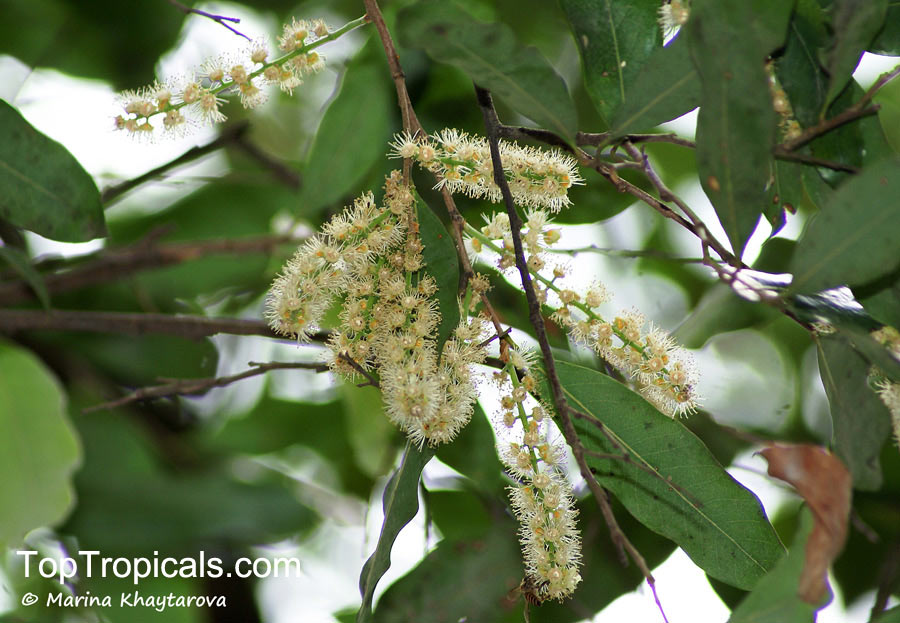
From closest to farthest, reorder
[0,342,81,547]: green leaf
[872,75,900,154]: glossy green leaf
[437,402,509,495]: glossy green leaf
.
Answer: [437,402,509,495]: glossy green leaf, [0,342,81,547]: green leaf, [872,75,900,154]: glossy green leaf

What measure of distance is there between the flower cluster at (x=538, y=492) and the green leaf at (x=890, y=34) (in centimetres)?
52

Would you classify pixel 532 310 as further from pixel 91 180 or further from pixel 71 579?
pixel 71 579

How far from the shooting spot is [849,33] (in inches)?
28.6

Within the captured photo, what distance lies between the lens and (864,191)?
2.31 feet

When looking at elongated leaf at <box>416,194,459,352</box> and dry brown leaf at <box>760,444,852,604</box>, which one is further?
elongated leaf at <box>416,194,459,352</box>

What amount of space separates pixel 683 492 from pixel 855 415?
0.21 metres

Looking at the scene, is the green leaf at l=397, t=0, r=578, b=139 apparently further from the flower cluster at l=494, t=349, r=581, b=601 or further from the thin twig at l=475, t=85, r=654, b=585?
the flower cluster at l=494, t=349, r=581, b=601

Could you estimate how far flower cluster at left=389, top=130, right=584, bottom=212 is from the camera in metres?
0.84

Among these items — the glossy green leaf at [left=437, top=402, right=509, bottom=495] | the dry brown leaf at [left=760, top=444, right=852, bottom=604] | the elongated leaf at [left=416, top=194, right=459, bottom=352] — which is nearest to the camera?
the dry brown leaf at [left=760, top=444, right=852, bottom=604]

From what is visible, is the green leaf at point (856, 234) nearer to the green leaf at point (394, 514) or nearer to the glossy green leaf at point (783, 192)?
the glossy green leaf at point (783, 192)

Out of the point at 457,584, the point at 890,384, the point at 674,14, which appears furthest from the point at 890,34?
the point at 457,584

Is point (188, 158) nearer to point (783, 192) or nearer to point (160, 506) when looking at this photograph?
point (160, 506)

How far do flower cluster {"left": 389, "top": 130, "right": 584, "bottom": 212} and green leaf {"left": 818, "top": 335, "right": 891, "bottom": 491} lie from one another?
325mm

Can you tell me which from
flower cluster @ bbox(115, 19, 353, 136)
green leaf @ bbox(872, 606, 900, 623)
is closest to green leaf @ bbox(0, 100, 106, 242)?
flower cluster @ bbox(115, 19, 353, 136)
